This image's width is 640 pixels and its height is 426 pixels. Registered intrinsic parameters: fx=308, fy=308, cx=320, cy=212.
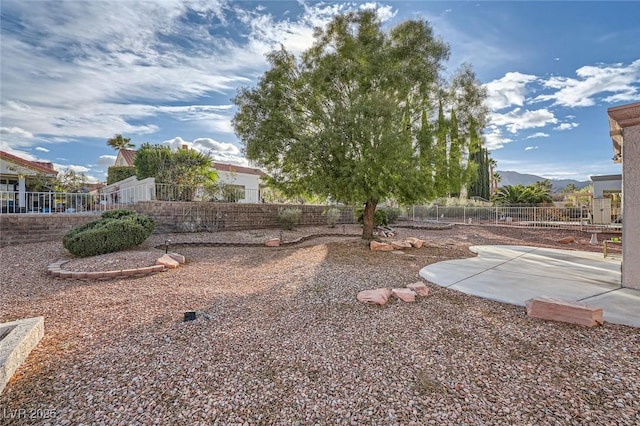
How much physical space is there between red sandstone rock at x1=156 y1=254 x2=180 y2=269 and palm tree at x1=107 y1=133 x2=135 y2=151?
96.8 feet

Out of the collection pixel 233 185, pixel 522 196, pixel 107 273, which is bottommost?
pixel 107 273

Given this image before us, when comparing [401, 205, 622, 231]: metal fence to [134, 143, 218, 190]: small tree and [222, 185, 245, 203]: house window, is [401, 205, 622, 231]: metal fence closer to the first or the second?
[222, 185, 245, 203]: house window

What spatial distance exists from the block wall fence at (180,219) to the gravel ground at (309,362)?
5.90m

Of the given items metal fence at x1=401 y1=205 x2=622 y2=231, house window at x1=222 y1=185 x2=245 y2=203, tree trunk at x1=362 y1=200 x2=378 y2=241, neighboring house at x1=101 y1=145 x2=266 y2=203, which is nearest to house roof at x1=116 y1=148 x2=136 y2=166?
neighboring house at x1=101 y1=145 x2=266 y2=203

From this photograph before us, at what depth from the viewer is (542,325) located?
3.56 m

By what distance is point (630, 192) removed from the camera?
4.75 meters

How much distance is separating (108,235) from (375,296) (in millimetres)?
7191

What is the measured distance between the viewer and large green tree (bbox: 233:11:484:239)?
8164mm

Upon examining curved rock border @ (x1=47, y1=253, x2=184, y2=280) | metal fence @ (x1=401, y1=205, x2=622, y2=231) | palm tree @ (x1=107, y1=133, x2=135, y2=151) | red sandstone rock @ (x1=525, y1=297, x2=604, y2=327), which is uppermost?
palm tree @ (x1=107, y1=133, x2=135, y2=151)

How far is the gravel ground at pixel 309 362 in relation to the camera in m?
2.24

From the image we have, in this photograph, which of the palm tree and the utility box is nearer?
the utility box

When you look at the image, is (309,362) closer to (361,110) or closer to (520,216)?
(361,110)

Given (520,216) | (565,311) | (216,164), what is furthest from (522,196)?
(216,164)

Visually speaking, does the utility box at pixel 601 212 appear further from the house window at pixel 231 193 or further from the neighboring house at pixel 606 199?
the house window at pixel 231 193
